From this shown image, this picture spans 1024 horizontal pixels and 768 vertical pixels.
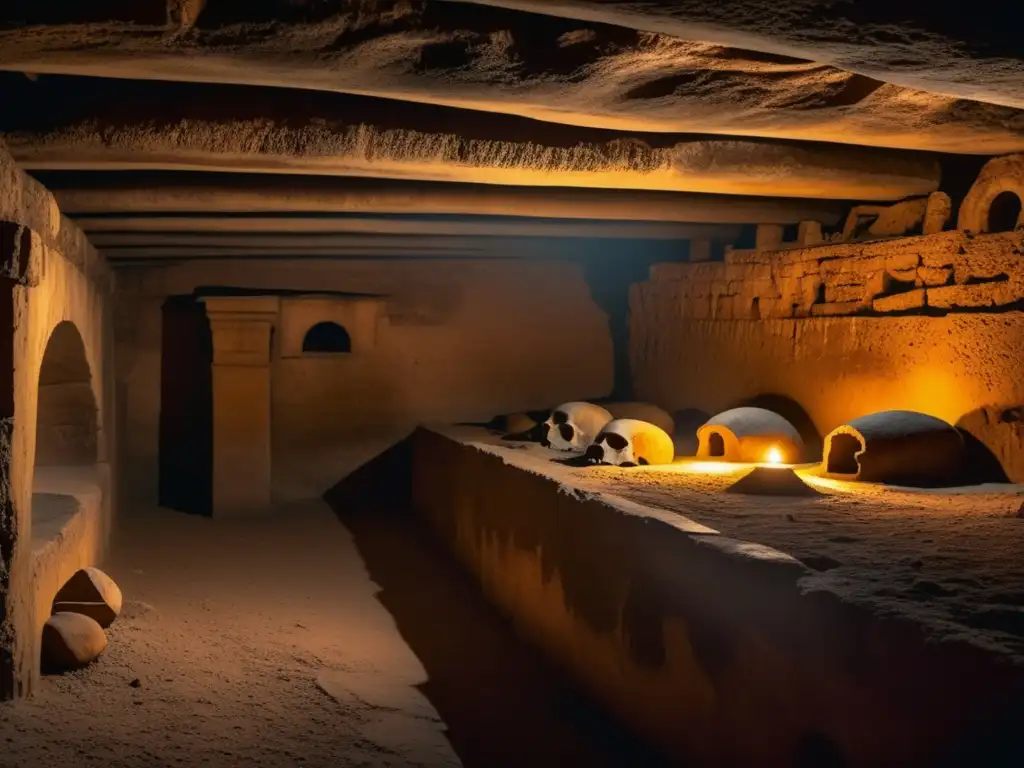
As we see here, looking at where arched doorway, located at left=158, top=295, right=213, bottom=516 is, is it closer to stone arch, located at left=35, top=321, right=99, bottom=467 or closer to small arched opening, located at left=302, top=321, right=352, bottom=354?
small arched opening, located at left=302, top=321, right=352, bottom=354

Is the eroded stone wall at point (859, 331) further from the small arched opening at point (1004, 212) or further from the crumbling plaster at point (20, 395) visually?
the crumbling plaster at point (20, 395)

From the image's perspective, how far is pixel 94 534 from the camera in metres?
6.87

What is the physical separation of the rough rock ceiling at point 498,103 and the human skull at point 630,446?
5.40 feet

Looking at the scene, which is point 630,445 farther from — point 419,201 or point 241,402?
point 241,402

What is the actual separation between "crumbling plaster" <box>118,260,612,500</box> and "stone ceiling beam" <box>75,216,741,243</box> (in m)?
1.69

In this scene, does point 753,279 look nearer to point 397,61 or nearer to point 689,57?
point 689,57

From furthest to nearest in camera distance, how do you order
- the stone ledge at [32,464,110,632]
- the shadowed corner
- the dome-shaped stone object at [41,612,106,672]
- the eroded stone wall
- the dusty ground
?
1. the eroded stone wall
2. the stone ledge at [32,464,110,632]
3. the dome-shaped stone object at [41,612,106,672]
4. the shadowed corner
5. the dusty ground

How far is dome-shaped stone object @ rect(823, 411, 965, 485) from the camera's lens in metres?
5.64

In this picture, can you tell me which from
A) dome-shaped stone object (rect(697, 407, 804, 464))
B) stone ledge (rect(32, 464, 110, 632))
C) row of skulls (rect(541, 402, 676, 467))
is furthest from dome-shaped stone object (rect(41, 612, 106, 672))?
dome-shaped stone object (rect(697, 407, 804, 464))

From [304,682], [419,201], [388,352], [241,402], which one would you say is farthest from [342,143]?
[388,352]

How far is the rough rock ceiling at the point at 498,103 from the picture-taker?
3008mm

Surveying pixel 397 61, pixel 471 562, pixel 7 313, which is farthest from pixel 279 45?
pixel 471 562

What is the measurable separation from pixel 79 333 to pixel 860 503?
5457 mm

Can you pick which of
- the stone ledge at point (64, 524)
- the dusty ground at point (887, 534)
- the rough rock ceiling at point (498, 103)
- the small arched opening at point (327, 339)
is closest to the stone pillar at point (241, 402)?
the stone ledge at point (64, 524)
